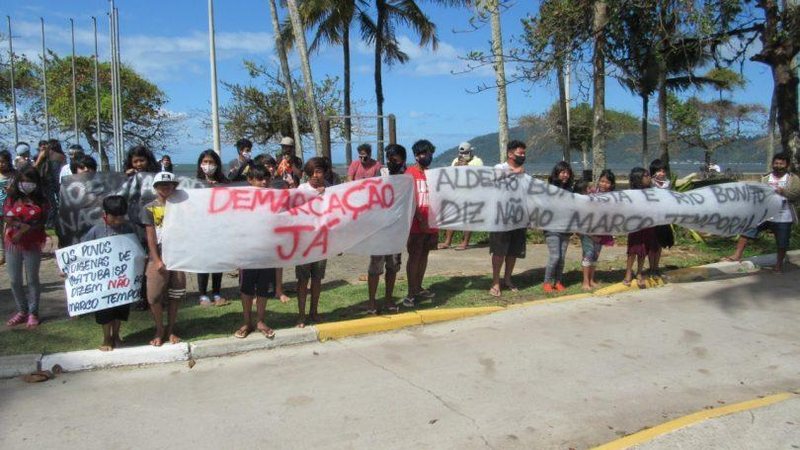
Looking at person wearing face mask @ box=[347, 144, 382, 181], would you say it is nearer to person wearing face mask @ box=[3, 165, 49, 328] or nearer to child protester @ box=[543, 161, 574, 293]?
child protester @ box=[543, 161, 574, 293]

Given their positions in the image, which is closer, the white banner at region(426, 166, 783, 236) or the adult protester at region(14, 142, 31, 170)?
the white banner at region(426, 166, 783, 236)

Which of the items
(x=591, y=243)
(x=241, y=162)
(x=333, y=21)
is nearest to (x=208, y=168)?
(x=241, y=162)

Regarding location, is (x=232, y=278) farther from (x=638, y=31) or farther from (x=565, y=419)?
(x=638, y=31)

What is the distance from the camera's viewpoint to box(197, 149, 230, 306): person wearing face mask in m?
6.66

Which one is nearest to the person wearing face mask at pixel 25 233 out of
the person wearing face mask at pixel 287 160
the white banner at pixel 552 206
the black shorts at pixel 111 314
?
the black shorts at pixel 111 314

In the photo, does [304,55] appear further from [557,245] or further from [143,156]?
[557,245]

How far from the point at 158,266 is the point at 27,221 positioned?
1.53 m

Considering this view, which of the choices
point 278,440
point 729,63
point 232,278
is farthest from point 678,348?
point 729,63

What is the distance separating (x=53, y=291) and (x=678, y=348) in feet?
22.9

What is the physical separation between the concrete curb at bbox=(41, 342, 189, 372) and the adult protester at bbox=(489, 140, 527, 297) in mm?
3629

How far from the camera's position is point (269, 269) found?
5832 millimetres

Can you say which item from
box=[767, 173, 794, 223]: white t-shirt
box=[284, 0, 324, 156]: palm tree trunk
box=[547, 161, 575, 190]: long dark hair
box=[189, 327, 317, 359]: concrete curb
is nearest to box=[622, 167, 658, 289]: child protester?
box=[547, 161, 575, 190]: long dark hair

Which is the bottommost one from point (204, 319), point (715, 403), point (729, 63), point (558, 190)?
point (715, 403)

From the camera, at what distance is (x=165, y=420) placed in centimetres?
421
